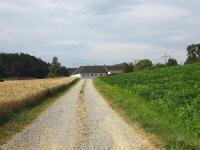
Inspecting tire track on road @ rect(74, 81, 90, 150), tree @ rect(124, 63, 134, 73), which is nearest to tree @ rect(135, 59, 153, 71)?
tree @ rect(124, 63, 134, 73)

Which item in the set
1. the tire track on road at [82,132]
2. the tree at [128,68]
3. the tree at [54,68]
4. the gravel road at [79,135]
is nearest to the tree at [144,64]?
the tree at [128,68]

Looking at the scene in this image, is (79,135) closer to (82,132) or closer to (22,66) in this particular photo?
(82,132)

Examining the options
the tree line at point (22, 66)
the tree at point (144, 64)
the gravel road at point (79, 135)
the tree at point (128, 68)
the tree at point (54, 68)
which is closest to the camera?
the gravel road at point (79, 135)

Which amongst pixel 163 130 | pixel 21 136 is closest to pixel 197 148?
pixel 163 130

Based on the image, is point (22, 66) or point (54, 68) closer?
point (22, 66)

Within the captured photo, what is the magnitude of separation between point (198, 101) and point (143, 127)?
3.40 meters

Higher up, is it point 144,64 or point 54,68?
point 144,64

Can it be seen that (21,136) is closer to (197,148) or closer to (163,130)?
(163,130)

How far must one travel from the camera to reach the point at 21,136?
53.4 feet

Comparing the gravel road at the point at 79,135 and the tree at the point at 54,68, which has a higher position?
the tree at the point at 54,68

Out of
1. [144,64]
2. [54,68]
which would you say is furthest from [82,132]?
[144,64]

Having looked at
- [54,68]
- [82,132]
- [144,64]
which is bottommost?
[82,132]

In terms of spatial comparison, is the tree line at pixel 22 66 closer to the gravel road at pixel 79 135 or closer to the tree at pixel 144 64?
the tree at pixel 144 64

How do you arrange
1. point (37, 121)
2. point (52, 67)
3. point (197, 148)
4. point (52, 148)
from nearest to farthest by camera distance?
point (197, 148)
point (52, 148)
point (37, 121)
point (52, 67)
